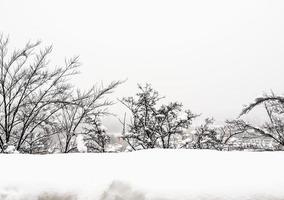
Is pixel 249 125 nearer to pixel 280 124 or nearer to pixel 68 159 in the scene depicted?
pixel 280 124

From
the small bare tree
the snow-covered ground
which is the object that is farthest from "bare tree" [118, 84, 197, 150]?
the snow-covered ground

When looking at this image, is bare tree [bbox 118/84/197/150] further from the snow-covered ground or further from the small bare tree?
the snow-covered ground

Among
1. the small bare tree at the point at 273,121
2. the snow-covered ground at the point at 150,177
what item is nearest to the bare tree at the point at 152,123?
the small bare tree at the point at 273,121

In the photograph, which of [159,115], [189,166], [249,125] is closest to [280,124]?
[249,125]

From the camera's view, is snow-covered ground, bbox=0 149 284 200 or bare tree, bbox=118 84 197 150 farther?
bare tree, bbox=118 84 197 150

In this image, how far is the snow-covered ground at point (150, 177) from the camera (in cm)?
205

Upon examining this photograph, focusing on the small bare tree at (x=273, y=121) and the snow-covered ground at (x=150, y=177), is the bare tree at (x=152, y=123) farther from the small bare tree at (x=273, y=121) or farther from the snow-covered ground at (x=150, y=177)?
the snow-covered ground at (x=150, y=177)

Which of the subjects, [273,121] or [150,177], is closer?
[150,177]

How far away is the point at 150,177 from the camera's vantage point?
7.58ft

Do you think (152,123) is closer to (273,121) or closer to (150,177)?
(273,121)

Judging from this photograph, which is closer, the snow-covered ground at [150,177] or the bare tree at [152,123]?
the snow-covered ground at [150,177]

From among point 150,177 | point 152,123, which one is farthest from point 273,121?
point 150,177

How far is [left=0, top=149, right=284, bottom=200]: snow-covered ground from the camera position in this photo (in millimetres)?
2053

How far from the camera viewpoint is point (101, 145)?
13.7 metres
